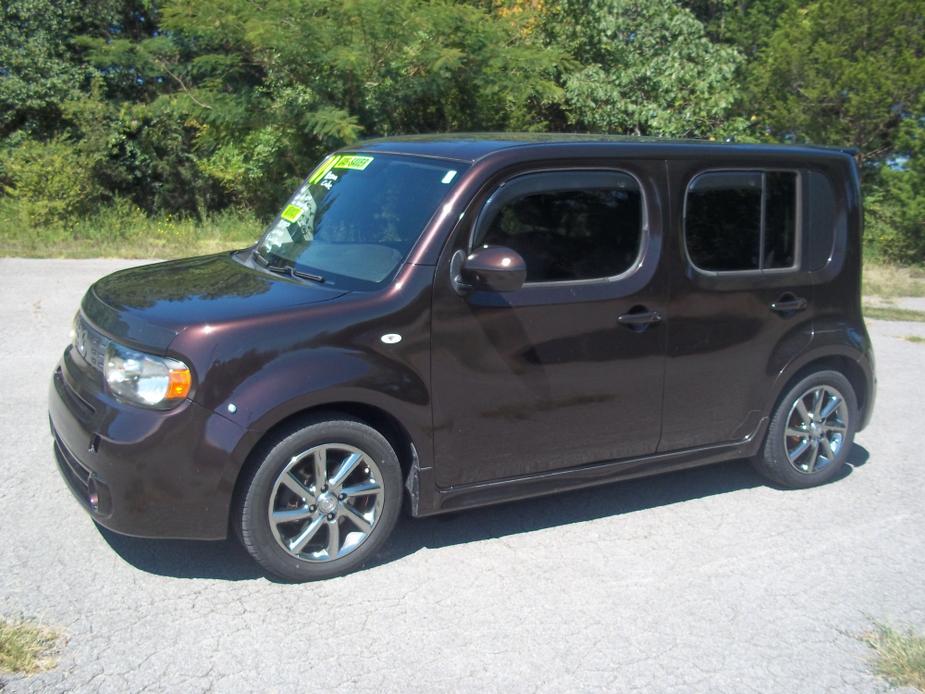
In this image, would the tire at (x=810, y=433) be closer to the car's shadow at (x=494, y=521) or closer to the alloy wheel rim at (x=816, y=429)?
the alloy wheel rim at (x=816, y=429)

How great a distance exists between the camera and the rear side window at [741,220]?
524 centimetres

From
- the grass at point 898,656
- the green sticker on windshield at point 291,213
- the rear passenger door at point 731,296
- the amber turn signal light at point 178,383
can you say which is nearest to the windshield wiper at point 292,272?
the green sticker on windshield at point 291,213

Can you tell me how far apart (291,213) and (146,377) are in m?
1.69

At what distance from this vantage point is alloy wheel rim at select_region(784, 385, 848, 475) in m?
5.82

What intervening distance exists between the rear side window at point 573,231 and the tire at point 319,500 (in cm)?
116

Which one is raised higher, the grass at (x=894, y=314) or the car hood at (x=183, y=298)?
the car hood at (x=183, y=298)

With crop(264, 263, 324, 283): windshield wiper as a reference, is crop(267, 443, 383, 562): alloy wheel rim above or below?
below

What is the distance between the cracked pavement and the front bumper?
1.16 ft

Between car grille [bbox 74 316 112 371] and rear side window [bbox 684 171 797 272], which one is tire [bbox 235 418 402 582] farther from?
rear side window [bbox 684 171 797 272]

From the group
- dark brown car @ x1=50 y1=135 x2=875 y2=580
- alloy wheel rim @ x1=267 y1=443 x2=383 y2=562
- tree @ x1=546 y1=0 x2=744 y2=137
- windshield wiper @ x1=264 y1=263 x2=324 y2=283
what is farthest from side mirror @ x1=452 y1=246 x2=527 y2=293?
tree @ x1=546 y1=0 x2=744 y2=137

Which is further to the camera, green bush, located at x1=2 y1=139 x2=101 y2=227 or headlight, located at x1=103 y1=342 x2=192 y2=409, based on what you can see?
green bush, located at x1=2 y1=139 x2=101 y2=227

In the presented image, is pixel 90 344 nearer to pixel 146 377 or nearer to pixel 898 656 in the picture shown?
pixel 146 377

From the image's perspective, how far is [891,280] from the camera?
15.7m

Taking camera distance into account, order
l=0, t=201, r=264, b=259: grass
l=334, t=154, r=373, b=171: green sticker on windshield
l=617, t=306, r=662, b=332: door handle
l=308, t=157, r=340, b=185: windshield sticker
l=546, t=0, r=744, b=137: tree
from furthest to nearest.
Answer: l=546, t=0, r=744, b=137: tree < l=0, t=201, r=264, b=259: grass < l=308, t=157, r=340, b=185: windshield sticker < l=334, t=154, r=373, b=171: green sticker on windshield < l=617, t=306, r=662, b=332: door handle
